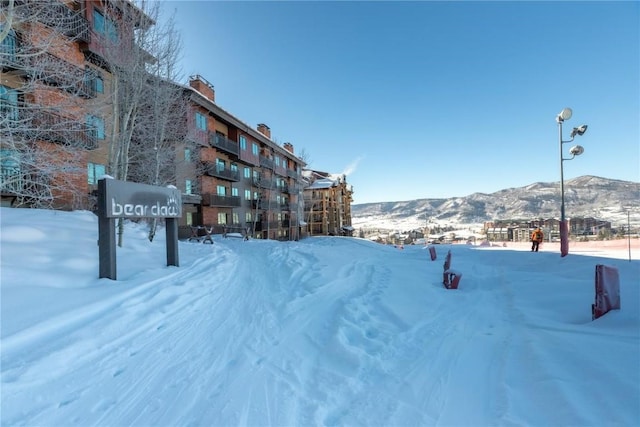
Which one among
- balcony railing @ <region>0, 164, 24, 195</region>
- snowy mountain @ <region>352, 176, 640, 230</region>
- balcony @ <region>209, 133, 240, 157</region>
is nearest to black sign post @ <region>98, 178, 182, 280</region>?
balcony railing @ <region>0, 164, 24, 195</region>

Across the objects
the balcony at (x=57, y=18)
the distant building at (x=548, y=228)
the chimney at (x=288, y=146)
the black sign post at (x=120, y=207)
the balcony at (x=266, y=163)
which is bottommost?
the distant building at (x=548, y=228)

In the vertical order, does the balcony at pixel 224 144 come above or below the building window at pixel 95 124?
above

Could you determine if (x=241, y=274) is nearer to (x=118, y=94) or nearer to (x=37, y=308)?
(x=37, y=308)

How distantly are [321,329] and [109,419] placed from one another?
2674 mm

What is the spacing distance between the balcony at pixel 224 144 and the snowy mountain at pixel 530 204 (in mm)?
68060

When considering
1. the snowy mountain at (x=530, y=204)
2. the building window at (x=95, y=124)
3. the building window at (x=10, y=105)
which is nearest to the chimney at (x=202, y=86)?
the building window at (x=95, y=124)

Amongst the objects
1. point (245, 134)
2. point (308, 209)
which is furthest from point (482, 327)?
point (308, 209)

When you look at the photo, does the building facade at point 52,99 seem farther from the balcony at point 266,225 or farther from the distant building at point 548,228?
the distant building at point 548,228

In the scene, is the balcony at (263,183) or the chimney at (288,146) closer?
the balcony at (263,183)

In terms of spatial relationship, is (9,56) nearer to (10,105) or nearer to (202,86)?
(10,105)

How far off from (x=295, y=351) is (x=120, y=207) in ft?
15.3

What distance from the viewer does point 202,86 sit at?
25391 mm

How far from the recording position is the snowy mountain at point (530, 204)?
88569mm

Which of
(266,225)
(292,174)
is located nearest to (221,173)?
(266,225)
